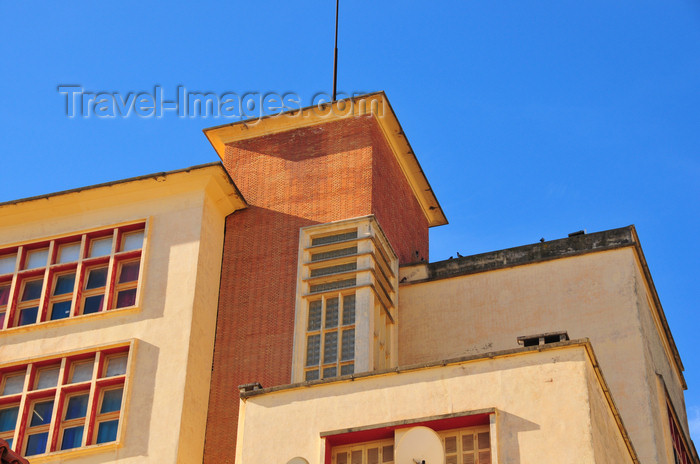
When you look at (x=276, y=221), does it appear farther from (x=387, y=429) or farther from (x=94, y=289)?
(x=387, y=429)

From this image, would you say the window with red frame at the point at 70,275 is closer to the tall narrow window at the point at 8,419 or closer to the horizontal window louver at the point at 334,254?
the tall narrow window at the point at 8,419

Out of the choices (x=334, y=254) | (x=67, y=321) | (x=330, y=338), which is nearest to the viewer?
(x=330, y=338)

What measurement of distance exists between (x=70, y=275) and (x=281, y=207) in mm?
5662

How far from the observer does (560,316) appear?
28.6 m

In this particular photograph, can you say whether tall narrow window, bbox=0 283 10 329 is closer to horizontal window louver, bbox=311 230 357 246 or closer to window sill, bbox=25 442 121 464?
window sill, bbox=25 442 121 464

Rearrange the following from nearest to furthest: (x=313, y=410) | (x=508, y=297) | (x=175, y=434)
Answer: (x=313, y=410)
(x=175, y=434)
(x=508, y=297)

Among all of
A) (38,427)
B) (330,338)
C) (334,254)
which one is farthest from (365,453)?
(38,427)

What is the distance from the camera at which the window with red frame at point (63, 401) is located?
2644cm

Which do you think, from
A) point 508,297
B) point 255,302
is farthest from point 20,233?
point 508,297

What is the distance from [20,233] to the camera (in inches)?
1194

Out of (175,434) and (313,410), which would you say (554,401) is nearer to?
(313,410)

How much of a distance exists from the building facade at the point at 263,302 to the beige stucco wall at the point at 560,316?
0.14ft

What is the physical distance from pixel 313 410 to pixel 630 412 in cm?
803

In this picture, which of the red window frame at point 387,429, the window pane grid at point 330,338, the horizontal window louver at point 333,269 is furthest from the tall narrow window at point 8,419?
the red window frame at point 387,429
